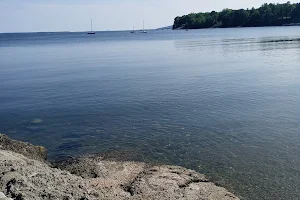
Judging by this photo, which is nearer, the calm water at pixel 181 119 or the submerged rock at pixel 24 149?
the calm water at pixel 181 119

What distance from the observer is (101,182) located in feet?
42.2

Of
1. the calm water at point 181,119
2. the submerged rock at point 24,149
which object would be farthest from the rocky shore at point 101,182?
the calm water at point 181,119

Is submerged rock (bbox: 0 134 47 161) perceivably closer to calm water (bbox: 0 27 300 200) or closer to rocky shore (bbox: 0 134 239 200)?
rocky shore (bbox: 0 134 239 200)

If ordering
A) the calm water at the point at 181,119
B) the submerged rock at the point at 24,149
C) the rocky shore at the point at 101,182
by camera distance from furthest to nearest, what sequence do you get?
1. the submerged rock at the point at 24,149
2. the calm water at the point at 181,119
3. the rocky shore at the point at 101,182

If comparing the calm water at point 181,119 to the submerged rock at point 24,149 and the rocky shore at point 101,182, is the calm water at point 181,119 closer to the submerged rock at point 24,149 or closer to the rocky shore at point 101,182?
the submerged rock at point 24,149

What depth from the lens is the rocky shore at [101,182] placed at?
10.2 m

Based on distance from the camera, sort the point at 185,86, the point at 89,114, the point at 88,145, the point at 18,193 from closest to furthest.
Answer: the point at 18,193 < the point at 88,145 < the point at 89,114 < the point at 185,86

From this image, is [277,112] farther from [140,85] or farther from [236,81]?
[140,85]

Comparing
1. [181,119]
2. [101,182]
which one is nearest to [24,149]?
[101,182]

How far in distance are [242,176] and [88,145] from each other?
8915 mm

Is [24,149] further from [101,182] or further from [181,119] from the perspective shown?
[181,119]

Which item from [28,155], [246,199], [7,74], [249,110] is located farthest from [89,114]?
[7,74]

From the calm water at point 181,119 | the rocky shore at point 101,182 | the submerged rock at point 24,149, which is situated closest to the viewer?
the rocky shore at point 101,182

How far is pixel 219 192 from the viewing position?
1268cm
